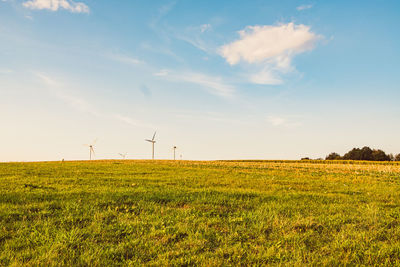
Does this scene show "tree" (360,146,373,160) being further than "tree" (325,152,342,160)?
No

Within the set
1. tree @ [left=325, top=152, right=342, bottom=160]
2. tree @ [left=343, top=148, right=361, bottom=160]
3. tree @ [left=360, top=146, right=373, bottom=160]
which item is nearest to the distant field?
tree @ [left=343, top=148, right=361, bottom=160]

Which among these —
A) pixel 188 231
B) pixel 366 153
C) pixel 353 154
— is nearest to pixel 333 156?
pixel 353 154

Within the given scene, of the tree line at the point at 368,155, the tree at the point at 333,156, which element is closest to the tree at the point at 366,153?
the tree line at the point at 368,155

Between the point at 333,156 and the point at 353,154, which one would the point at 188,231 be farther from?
the point at 333,156

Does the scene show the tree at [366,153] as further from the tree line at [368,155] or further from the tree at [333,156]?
the tree at [333,156]

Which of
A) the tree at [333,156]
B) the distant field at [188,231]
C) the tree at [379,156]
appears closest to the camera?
the distant field at [188,231]

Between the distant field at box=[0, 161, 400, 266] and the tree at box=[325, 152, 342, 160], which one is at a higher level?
the tree at box=[325, 152, 342, 160]

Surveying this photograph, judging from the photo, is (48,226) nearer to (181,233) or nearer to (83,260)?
(83,260)

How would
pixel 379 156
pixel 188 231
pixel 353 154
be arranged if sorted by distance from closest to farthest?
pixel 188 231, pixel 379 156, pixel 353 154

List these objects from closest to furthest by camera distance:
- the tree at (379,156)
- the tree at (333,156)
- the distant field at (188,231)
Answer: the distant field at (188,231) → the tree at (379,156) → the tree at (333,156)

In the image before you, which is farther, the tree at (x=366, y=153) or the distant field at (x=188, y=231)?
the tree at (x=366, y=153)

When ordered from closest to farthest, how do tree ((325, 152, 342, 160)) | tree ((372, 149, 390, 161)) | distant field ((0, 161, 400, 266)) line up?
1. distant field ((0, 161, 400, 266))
2. tree ((372, 149, 390, 161))
3. tree ((325, 152, 342, 160))

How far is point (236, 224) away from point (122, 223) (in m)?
3.77

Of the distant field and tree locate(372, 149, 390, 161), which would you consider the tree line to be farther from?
the distant field
